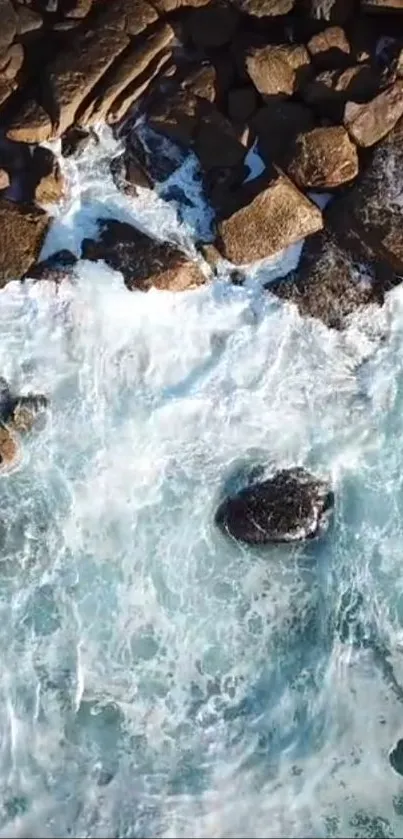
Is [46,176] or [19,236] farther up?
[46,176]

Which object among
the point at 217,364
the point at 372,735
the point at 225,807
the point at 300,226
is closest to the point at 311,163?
the point at 300,226

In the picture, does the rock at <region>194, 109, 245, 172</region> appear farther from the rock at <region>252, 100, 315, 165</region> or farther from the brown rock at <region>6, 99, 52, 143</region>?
the brown rock at <region>6, 99, 52, 143</region>

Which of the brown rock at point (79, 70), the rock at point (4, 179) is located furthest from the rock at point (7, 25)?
the rock at point (4, 179)

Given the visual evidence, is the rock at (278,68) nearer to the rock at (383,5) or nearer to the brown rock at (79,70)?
the rock at (383,5)

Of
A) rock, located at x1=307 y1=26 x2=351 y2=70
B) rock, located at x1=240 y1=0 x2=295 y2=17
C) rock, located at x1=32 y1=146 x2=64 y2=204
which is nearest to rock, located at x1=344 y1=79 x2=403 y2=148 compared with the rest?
rock, located at x1=307 y1=26 x2=351 y2=70

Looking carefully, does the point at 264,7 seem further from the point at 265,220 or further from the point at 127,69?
the point at 265,220

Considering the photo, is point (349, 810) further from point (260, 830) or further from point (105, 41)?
point (105, 41)

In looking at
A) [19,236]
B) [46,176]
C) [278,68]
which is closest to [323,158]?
[278,68]
